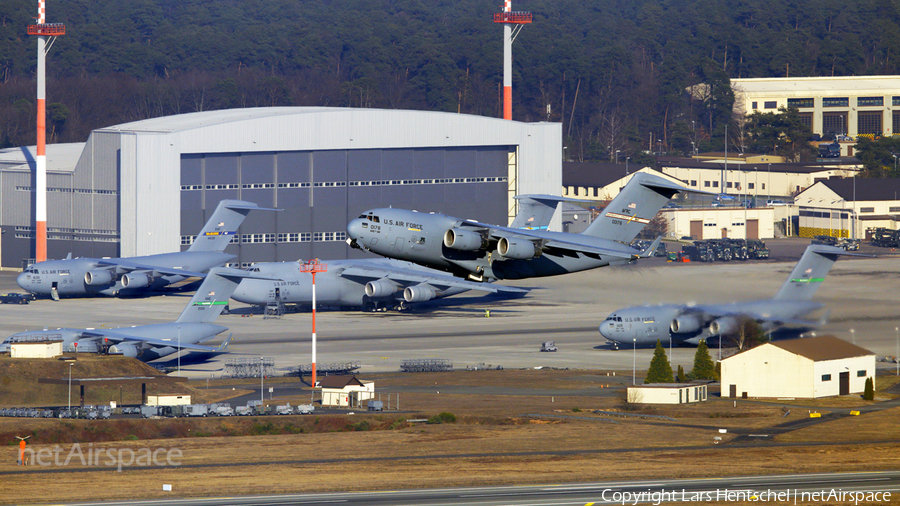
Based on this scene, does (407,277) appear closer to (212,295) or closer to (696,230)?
(212,295)

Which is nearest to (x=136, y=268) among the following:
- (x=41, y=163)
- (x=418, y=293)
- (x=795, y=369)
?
(x=41, y=163)

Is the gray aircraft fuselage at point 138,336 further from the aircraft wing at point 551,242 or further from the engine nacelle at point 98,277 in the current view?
the aircraft wing at point 551,242

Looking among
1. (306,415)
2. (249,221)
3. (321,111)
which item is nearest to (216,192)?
(249,221)

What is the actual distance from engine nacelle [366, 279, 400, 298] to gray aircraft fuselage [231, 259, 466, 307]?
136 centimetres

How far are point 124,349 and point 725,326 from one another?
36724 millimetres

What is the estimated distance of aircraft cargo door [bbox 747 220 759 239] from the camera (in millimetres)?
153750

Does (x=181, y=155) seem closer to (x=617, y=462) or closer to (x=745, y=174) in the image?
(x=617, y=462)

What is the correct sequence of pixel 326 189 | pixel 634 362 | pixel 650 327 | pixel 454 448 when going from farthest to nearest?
pixel 326 189 < pixel 650 327 < pixel 634 362 < pixel 454 448

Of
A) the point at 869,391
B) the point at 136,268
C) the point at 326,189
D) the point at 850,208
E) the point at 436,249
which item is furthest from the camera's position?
the point at 850,208

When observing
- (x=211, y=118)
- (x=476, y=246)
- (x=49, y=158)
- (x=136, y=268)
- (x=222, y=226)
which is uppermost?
(x=211, y=118)

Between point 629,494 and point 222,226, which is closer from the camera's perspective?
point 629,494

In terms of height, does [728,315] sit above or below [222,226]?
below

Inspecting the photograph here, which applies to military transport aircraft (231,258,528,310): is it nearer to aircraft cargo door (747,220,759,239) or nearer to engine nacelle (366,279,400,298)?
engine nacelle (366,279,400,298)

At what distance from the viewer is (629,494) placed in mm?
47250
